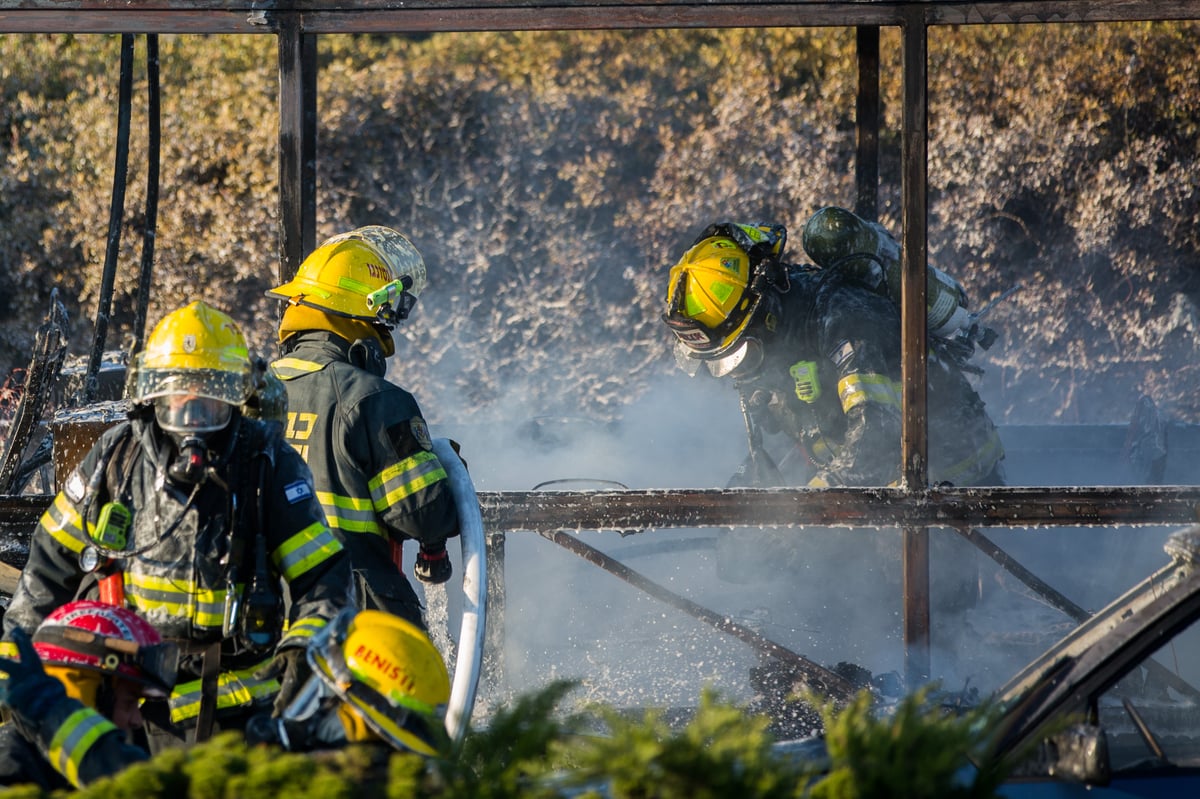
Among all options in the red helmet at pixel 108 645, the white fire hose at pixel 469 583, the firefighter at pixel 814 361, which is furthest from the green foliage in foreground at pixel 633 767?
the firefighter at pixel 814 361

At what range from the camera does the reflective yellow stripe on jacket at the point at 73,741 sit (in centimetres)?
248

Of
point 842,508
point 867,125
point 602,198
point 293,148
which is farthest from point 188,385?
point 602,198

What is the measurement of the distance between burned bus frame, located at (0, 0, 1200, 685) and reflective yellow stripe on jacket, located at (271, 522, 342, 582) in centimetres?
152

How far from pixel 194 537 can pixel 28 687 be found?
23.2 inches

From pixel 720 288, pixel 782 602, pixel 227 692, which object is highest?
pixel 720 288

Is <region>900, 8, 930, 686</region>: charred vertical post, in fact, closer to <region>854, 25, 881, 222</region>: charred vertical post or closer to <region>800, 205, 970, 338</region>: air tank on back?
<region>800, 205, 970, 338</region>: air tank on back

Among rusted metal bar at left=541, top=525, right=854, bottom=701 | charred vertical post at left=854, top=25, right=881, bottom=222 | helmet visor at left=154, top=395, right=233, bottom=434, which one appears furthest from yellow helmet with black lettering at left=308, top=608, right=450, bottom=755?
charred vertical post at left=854, top=25, right=881, bottom=222

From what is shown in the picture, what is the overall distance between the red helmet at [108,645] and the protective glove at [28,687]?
0.35 feet

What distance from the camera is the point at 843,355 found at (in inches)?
195

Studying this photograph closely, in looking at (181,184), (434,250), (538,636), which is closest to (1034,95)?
(434,250)

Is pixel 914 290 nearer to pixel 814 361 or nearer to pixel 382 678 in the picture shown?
pixel 814 361

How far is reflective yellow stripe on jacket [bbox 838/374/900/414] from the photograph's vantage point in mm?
4844

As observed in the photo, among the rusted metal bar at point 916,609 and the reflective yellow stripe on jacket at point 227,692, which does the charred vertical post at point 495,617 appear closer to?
the rusted metal bar at point 916,609

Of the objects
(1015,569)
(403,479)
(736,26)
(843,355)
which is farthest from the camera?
(843,355)
